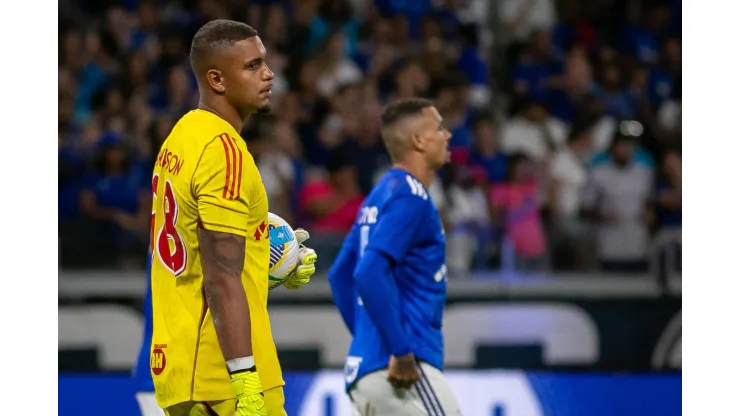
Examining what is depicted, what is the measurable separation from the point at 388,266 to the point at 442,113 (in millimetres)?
6227

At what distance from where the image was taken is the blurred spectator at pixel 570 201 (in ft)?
30.4

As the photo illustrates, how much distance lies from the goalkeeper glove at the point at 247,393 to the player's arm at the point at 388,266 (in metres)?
1.73

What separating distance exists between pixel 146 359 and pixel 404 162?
1566 millimetres

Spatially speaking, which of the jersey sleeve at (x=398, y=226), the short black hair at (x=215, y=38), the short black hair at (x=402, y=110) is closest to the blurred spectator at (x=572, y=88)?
the short black hair at (x=402, y=110)

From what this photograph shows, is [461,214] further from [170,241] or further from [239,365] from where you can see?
[239,365]

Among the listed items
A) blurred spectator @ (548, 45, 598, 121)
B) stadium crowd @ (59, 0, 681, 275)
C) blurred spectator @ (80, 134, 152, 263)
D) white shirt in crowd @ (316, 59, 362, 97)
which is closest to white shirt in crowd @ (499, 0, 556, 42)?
stadium crowd @ (59, 0, 681, 275)

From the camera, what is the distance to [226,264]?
3180mm

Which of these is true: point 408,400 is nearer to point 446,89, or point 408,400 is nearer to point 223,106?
point 223,106

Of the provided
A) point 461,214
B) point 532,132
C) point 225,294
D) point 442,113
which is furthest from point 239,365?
point 532,132

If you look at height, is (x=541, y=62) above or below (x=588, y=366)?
above

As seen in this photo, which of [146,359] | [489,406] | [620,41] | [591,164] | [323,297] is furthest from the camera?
[620,41]

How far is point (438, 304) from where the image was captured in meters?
5.10

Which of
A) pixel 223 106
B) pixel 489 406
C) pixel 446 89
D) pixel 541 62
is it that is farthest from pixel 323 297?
pixel 223 106

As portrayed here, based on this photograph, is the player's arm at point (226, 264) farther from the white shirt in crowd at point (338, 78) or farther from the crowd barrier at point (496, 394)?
the white shirt in crowd at point (338, 78)
